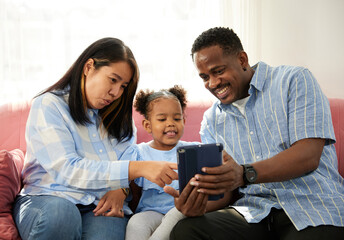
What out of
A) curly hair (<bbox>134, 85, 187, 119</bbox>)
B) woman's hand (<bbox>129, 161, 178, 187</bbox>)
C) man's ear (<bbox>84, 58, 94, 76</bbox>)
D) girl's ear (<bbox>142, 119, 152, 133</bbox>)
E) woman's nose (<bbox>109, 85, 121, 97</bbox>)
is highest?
man's ear (<bbox>84, 58, 94, 76</bbox>)

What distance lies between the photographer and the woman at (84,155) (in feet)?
4.92

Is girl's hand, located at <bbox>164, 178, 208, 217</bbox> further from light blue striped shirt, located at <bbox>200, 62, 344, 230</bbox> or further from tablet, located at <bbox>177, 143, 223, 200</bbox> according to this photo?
light blue striped shirt, located at <bbox>200, 62, 344, 230</bbox>

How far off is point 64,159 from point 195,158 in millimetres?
568

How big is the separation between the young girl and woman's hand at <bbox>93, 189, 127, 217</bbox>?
0.08 metres

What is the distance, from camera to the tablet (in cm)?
134

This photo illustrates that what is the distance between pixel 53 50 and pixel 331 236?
2411 mm

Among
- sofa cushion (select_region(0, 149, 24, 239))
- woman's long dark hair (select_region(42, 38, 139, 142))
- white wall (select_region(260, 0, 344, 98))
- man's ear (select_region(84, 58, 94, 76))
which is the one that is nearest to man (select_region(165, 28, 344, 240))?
woman's long dark hair (select_region(42, 38, 139, 142))

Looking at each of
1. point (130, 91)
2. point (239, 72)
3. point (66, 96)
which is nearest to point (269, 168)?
point (239, 72)

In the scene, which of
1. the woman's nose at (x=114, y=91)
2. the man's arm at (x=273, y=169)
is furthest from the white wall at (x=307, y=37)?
the woman's nose at (x=114, y=91)

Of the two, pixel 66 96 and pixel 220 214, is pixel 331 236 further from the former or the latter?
pixel 66 96

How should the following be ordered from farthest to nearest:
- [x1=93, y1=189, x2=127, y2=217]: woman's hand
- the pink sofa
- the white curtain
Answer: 1. the white curtain
2. the pink sofa
3. [x1=93, y1=189, x2=127, y2=217]: woman's hand

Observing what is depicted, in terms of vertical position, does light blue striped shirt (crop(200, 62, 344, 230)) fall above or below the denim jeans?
above

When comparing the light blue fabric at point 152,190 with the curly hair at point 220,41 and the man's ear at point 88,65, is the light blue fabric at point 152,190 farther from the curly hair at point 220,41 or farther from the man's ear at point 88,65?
the curly hair at point 220,41

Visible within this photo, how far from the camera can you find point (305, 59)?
119 inches
